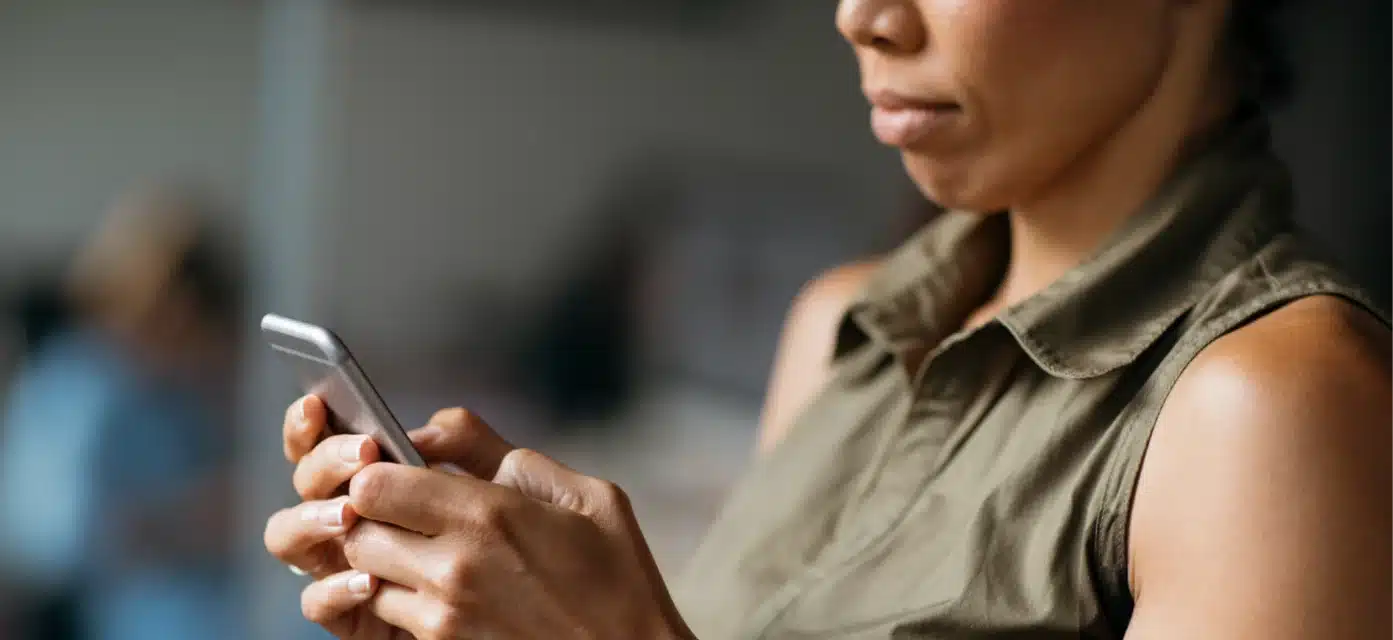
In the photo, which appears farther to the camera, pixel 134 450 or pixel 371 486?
pixel 134 450

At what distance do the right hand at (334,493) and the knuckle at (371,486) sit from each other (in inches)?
1.1

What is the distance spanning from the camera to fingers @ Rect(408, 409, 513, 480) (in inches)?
29.5

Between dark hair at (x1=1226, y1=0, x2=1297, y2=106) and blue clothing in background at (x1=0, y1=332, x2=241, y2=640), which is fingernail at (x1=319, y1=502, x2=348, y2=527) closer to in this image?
dark hair at (x1=1226, y1=0, x2=1297, y2=106)

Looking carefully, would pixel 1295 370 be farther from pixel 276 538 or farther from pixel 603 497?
pixel 276 538

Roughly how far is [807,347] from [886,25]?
1.36 ft

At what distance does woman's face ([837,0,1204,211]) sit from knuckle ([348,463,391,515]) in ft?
1.00

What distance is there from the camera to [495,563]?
Answer: 648 mm

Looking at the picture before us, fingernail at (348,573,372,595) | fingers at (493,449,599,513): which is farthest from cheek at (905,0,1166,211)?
fingernail at (348,573,372,595)

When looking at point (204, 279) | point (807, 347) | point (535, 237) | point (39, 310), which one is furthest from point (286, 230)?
point (39, 310)

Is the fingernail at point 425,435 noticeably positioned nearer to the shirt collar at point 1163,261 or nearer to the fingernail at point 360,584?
the fingernail at point 360,584

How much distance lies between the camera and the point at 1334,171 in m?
1.87

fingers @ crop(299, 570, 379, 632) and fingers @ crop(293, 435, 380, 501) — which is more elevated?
fingers @ crop(293, 435, 380, 501)

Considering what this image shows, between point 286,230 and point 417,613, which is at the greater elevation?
point 417,613

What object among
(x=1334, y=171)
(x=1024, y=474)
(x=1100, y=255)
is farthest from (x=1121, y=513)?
(x=1334, y=171)
